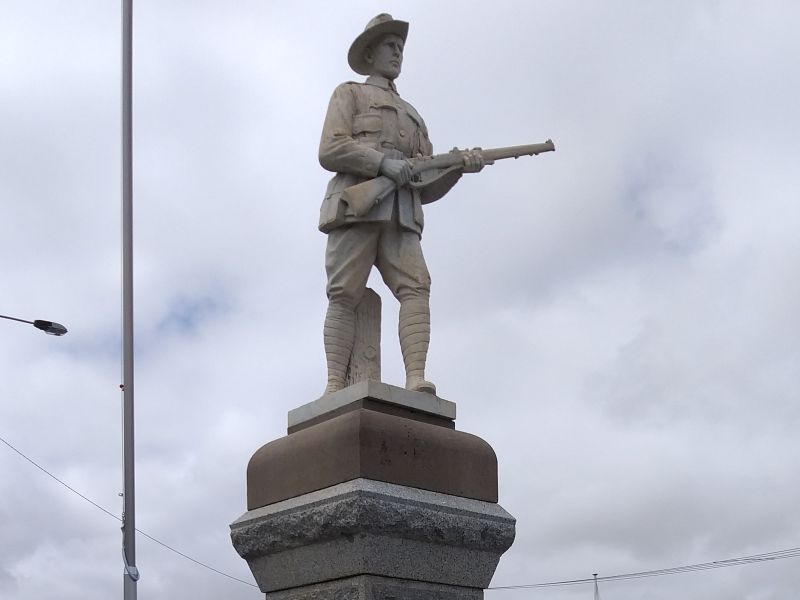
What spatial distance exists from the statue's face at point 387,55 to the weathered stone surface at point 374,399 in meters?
2.52

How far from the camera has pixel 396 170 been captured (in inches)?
320

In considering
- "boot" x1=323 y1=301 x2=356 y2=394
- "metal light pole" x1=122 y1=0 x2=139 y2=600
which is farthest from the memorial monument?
"metal light pole" x1=122 y1=0 x2=139 y2=600

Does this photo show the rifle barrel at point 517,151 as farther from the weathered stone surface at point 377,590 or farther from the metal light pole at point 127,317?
the metal light pole at point 127,317

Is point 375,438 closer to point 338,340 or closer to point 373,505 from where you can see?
point 373,505

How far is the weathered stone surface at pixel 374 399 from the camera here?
7527mm

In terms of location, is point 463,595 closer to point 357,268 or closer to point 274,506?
point 274,506

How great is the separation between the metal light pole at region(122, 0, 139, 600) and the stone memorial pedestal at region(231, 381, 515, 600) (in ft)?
17.2

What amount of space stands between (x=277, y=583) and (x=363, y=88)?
356cm

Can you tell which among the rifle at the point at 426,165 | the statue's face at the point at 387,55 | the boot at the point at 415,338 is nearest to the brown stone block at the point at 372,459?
Answer: the boot at the point at 415,338

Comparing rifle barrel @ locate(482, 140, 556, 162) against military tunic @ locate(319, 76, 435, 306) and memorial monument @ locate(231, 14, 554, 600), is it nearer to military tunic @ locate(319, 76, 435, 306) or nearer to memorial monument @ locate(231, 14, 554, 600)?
memorial monument @ locate(231, 14, 554, 600)

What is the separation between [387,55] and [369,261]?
1.61 metres

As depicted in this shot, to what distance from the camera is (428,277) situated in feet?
27.1

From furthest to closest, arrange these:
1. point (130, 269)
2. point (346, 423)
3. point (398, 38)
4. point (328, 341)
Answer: point (130, 269)
point (398, 38)
point (328, 341)
point (346, 423)

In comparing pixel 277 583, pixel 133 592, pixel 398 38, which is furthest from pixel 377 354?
pixel 133 592
